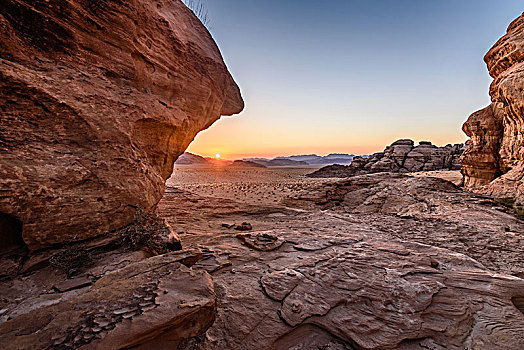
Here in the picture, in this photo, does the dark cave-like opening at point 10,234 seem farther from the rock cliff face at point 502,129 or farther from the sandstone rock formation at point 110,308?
the rock cliff face at point 502,129

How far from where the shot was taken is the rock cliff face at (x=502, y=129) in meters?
9.66

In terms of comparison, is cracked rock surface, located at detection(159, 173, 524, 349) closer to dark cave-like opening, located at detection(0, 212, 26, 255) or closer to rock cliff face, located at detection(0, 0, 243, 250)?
rock cliff face, located at detection(0, 0, 243, 250)

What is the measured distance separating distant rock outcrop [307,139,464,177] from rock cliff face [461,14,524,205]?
22.9 meters

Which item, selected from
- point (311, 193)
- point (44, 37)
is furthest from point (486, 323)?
point (311, 193)

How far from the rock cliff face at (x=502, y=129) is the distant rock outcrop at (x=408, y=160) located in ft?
75.0

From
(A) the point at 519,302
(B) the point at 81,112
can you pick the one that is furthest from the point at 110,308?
(A) the point at 519,302

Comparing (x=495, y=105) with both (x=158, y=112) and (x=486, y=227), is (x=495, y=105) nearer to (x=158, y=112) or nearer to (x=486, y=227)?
(x=486, y=227)

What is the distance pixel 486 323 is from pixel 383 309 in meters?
1.24

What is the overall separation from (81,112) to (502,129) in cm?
1907

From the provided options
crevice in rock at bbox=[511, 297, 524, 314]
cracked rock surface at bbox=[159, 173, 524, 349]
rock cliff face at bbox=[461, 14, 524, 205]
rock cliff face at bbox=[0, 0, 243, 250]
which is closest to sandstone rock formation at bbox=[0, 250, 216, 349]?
cracked rock surface at bbox=[159, 173, 524, 349]

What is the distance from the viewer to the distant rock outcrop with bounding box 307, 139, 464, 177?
3566 cm

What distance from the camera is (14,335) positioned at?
1.77 metres

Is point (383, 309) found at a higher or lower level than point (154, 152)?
lower

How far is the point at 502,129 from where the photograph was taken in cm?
1243
